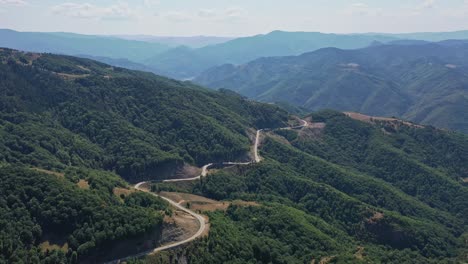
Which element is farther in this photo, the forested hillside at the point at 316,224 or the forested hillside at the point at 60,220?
the forested hillside at the point at 316,224

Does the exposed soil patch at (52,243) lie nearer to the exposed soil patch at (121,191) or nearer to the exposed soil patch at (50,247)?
the exposed soil patch at (50,247)

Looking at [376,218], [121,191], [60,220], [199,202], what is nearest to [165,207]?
[121,191]

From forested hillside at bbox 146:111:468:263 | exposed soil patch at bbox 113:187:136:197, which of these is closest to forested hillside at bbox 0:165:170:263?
exposed soil patch at bbox 113:187:136:197

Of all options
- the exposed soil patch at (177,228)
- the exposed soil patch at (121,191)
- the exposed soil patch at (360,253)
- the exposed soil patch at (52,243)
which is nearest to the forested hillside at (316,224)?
the exposed soil patch at (360,253)

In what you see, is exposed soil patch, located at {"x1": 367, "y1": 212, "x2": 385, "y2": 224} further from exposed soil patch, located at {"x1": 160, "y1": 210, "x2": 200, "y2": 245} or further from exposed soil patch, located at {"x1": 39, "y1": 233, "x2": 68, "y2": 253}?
exposed soil patch, located at {"x1": 39, "y1": 233, "x2": 68, "y2": 253}

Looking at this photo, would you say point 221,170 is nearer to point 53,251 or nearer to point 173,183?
point 173,183

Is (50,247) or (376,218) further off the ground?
(50,247)

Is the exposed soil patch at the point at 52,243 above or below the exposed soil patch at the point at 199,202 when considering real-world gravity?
above

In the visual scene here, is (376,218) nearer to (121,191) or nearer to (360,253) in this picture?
(360,253)

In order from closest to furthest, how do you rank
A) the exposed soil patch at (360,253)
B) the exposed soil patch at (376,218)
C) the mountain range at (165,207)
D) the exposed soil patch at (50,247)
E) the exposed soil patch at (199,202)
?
the exposed soil patch at (50,247) < the mountain range at (165,207) < the exposed soil patch at (360,253) < the exposed soil patch at (199,202) < the exposed soil patch at (376,218)

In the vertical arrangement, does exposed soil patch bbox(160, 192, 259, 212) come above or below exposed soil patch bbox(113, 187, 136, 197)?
below

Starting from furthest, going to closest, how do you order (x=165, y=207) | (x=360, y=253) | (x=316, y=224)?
(x=316, y=224) → (x=360, y=253) → (x=165, y=207)

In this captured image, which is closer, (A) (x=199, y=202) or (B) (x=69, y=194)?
(B) (x=69, y=194)

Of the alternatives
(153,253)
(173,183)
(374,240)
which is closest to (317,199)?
(374,240)
